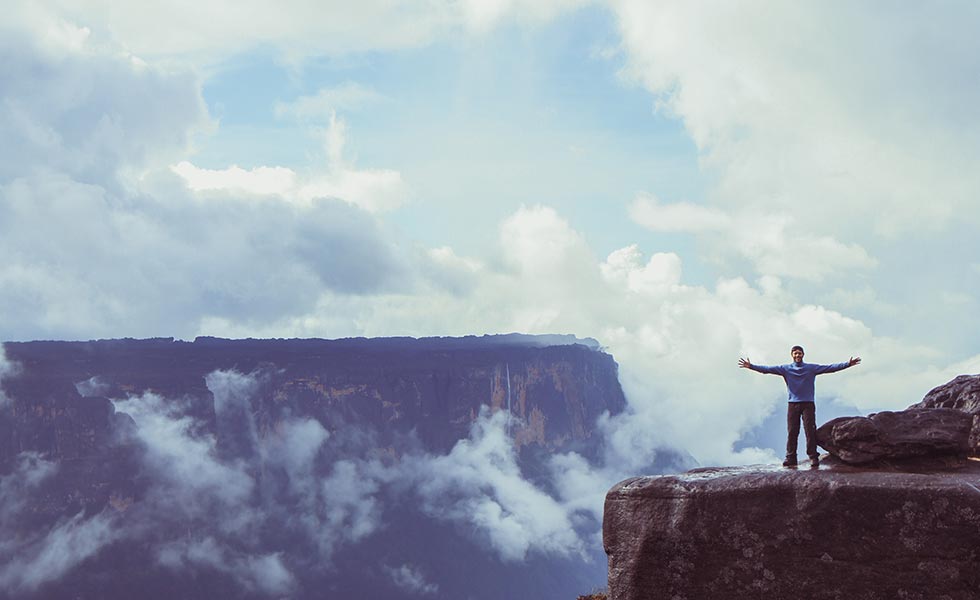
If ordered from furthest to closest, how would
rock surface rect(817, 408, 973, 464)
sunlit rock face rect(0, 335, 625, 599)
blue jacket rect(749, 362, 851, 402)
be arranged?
sunlit rock face rect(0, 335, 625, 599)
blue jacket rect(749, 362, 851, 402)
rock surface rect(817, 408, 973, 464)

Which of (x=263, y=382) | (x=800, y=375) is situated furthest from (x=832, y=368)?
(x=263, y=382)

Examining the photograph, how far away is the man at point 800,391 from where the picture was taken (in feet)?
49.3

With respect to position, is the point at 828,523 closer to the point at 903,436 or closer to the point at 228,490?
the point at 903,436

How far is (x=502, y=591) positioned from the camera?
188 meters

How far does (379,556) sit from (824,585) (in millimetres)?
173136

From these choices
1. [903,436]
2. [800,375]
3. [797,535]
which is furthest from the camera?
[800,375]

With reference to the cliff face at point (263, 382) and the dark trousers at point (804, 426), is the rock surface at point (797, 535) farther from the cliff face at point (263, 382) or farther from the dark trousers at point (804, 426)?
the cliff face at point (263, 382)

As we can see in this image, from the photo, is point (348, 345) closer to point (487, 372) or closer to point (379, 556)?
point (487, 372)

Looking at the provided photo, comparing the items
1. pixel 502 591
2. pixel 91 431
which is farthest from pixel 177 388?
pixel 502 591

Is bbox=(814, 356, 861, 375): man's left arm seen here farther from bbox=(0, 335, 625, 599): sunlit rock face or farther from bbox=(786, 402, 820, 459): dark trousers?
bbox=(0, 335, 625, 599): sunlit rock face

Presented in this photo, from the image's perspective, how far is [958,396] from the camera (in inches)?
627

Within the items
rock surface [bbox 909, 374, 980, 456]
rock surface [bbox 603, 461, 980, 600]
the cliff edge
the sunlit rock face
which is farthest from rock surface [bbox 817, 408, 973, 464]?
the sunlit rock face

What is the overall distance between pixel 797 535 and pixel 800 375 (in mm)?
3001

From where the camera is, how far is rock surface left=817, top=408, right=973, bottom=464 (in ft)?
45.6
